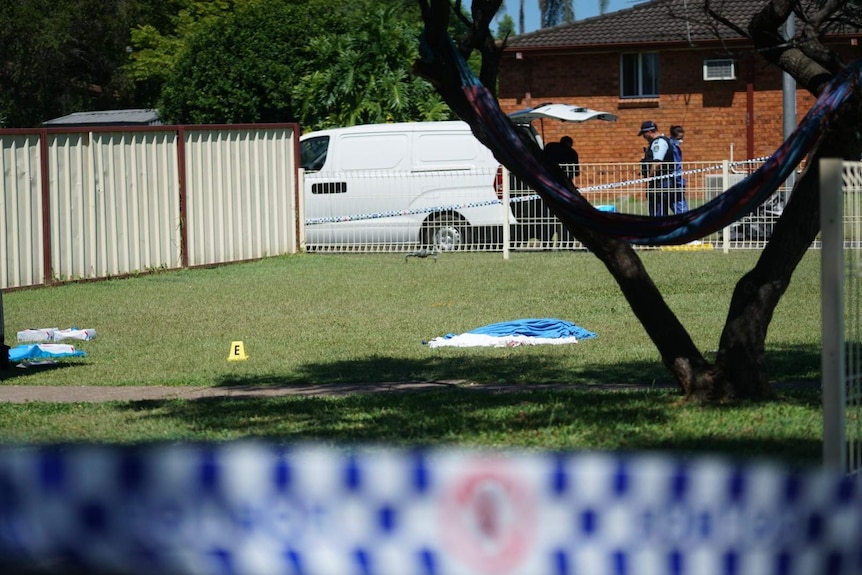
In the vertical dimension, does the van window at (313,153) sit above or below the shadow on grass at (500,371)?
above

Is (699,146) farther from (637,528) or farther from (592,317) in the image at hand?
(637,528)

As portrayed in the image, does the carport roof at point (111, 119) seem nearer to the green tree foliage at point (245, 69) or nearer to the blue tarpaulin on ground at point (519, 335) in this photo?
the green tree foliage at point (245, 69)

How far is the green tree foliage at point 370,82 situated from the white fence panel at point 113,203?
10.7 metres

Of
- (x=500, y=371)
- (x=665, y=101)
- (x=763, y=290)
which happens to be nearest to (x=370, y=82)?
(x=665, y=101)

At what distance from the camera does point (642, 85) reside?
114 ft

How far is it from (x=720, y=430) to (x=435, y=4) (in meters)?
3.19

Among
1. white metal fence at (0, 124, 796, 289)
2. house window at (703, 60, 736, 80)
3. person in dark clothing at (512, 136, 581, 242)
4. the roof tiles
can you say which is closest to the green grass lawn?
white metal fence at (0, 124, 796, 289)

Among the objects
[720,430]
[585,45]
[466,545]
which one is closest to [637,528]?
[466,545]

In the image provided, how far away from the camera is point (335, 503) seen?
11.2ft

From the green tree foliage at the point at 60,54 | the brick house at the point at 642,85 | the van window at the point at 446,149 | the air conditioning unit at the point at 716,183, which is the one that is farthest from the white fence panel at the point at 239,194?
the green tree foliage at the point at 60,54

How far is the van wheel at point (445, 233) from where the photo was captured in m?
20.8

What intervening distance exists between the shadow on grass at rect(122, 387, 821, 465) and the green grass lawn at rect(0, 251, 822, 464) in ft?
0.06

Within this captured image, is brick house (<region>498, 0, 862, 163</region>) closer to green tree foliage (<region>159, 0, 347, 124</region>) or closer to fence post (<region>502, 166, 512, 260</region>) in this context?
green tree foliage (<region>159, 0, 347, 124</region>)

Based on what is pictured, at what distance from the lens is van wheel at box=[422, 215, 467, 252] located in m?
20.8
